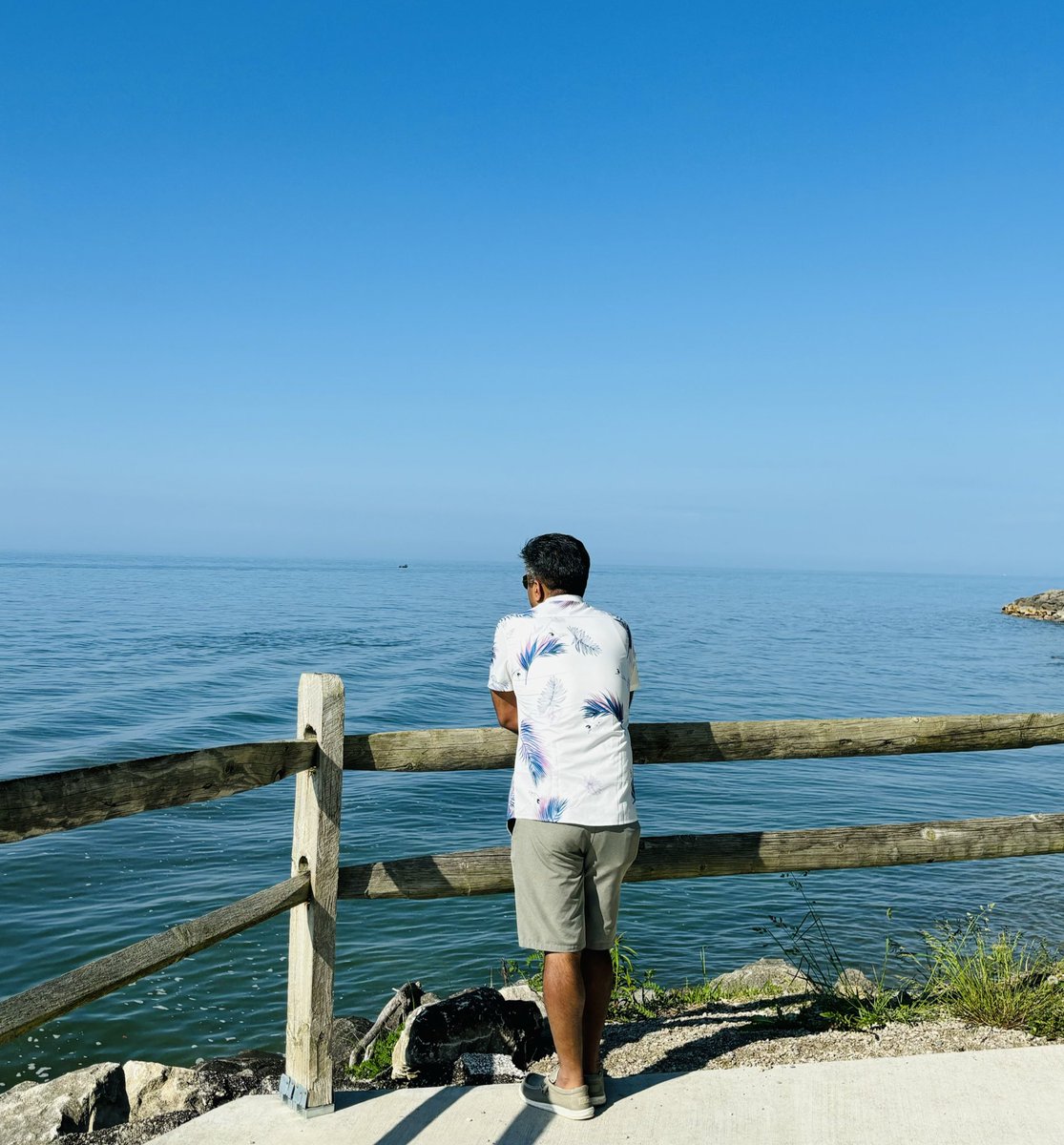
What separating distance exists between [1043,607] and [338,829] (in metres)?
72.0

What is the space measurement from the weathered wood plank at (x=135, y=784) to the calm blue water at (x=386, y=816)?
166 inches

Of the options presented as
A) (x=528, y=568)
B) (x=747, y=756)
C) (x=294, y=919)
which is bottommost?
(x=294, y=919)

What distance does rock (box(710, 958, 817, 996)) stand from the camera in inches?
254

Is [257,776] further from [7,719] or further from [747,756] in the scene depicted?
[7,719]

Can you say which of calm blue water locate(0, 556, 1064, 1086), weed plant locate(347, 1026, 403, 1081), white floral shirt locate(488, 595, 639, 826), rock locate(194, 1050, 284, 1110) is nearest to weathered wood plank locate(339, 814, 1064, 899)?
white floral shirt locate(488, 595, 639, 826)

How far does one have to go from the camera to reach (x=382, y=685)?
2567cm

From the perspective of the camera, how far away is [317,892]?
A: 402 cm

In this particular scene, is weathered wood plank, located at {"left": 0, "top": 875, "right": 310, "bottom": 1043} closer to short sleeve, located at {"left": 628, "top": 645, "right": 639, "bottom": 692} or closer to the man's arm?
the man's arm

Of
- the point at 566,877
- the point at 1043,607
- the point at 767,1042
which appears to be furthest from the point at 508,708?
the point at 1043,607

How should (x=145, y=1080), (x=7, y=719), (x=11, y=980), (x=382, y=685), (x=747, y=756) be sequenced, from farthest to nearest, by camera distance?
(x=382, y=685)
(x=7, y=719)
(x=11, y=980)
(x=145, y=1080)
(x=747, y=756)

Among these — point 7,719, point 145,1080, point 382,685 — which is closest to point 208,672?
point 382,685

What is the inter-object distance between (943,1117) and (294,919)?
8.50 ft

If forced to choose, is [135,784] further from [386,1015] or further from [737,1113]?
[386,1015]

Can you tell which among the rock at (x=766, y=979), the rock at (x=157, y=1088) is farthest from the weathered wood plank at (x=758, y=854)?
the rock at (x=766, y=979)
